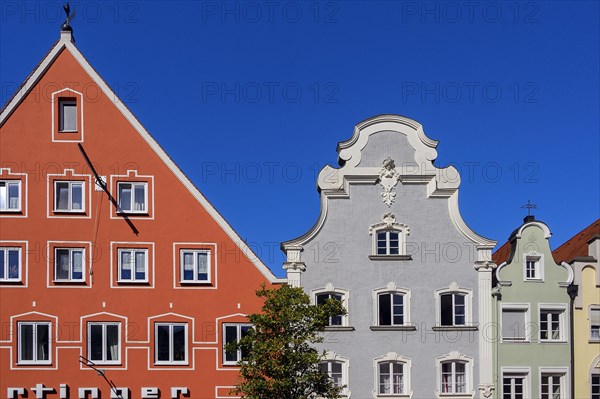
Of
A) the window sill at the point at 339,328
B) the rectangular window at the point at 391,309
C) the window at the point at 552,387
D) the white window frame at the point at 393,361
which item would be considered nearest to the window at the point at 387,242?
the rectangular window at the point at 391,309

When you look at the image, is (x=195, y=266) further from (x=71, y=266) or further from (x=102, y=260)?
(x=71, y=266)

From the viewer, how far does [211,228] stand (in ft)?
146

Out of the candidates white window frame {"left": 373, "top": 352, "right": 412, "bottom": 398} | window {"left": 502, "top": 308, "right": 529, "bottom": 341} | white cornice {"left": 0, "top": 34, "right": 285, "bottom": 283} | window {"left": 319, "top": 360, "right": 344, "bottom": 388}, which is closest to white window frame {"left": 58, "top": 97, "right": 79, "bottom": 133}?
white cornice {"left": 0, "top": 34, "right": 285, "bottom": 283}

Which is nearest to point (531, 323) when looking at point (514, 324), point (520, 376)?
point (514, 324)

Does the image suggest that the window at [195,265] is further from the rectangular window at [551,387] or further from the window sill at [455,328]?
the rectangular window at [551,387]

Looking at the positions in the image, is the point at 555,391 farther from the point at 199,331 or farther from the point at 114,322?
the point at 114,322

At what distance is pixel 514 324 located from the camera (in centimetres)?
4519

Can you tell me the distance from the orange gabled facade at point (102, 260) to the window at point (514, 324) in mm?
11699

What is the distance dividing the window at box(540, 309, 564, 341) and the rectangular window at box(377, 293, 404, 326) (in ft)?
23.7

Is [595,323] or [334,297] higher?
[334,297]

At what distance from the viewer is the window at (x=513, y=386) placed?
44.7 metres

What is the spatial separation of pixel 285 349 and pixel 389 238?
9515 millimetres

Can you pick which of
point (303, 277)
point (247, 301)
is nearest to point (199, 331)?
point (247, 301)

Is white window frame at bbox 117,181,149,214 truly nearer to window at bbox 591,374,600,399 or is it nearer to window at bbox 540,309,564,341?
window at bbox 540,309,564,341
